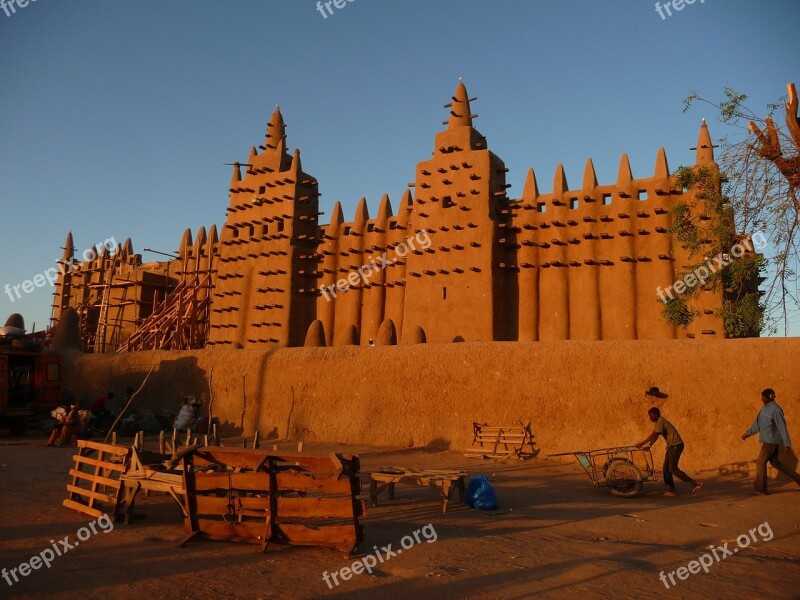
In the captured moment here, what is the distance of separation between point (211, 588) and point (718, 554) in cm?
524

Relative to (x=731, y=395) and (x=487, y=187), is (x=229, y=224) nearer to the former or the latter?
(x=487, y=187)

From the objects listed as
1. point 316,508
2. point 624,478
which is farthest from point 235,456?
point 624,478

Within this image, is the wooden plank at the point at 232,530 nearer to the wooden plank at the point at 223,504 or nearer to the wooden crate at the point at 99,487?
the wooden plank at the point at 223,504

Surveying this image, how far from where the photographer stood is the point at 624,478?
10.2 meters

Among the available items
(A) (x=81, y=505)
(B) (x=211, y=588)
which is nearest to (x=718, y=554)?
(B) (x=211, y=588)

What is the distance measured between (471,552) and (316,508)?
1.68 meters

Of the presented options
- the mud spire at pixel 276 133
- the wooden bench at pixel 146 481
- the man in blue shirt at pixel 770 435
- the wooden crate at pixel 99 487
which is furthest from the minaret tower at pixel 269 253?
the man in blue shirt at pixel 770 435

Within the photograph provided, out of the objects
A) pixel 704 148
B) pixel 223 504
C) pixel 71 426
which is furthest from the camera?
pixel 704 148

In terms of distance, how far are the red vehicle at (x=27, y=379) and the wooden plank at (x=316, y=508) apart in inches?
639

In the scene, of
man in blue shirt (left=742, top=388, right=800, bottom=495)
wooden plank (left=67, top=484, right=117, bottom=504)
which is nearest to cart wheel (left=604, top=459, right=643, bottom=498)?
man in blue shirt (left=742, top=388, right=800, bottom=495)

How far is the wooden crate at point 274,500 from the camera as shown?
674cm

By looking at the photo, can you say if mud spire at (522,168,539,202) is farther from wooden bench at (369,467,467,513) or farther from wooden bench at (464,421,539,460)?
wooden bench at (369,467,467,513)

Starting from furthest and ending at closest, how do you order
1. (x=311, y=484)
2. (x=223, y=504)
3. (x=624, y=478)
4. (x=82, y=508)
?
(x=624, y=478) < (x=82, y=508) < (x=223, y=504) < (x=311, y=484)

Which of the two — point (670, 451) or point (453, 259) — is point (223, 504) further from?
point (453, 259)
